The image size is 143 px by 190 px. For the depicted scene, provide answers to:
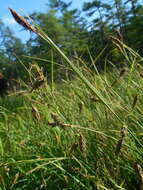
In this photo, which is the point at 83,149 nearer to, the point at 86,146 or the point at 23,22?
the point at 86,146

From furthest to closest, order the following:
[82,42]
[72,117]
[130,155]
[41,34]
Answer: [82,42]
[72,117]
[130,155]
[41,34]

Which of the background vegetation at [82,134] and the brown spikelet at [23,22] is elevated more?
the brown spikelet at [23,22]

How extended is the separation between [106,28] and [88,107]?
1840 inches

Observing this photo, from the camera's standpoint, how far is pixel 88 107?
250cm

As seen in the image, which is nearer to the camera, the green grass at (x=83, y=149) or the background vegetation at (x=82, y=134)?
the background vegetation at (x=82, y=134)

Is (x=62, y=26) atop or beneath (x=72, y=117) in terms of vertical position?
atop

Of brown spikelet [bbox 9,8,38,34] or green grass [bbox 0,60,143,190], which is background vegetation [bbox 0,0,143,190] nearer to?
green grass [bbox 0,60,143,190]

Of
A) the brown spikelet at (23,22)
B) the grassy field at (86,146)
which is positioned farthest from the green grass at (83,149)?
the brown spikelet at (23,22)

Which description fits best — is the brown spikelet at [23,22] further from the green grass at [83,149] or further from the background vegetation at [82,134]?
the green grass at [83,149]

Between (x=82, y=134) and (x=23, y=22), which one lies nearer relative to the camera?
(x=23, y=22)

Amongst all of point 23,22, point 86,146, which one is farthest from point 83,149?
point 23,22

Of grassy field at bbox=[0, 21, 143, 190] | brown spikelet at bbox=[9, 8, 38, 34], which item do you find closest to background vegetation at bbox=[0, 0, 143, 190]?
grassy field at bbox=[0, 21, 143, 190]

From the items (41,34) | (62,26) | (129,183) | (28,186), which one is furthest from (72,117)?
(62,26)

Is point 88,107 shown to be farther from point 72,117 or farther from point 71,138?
point 71,138
